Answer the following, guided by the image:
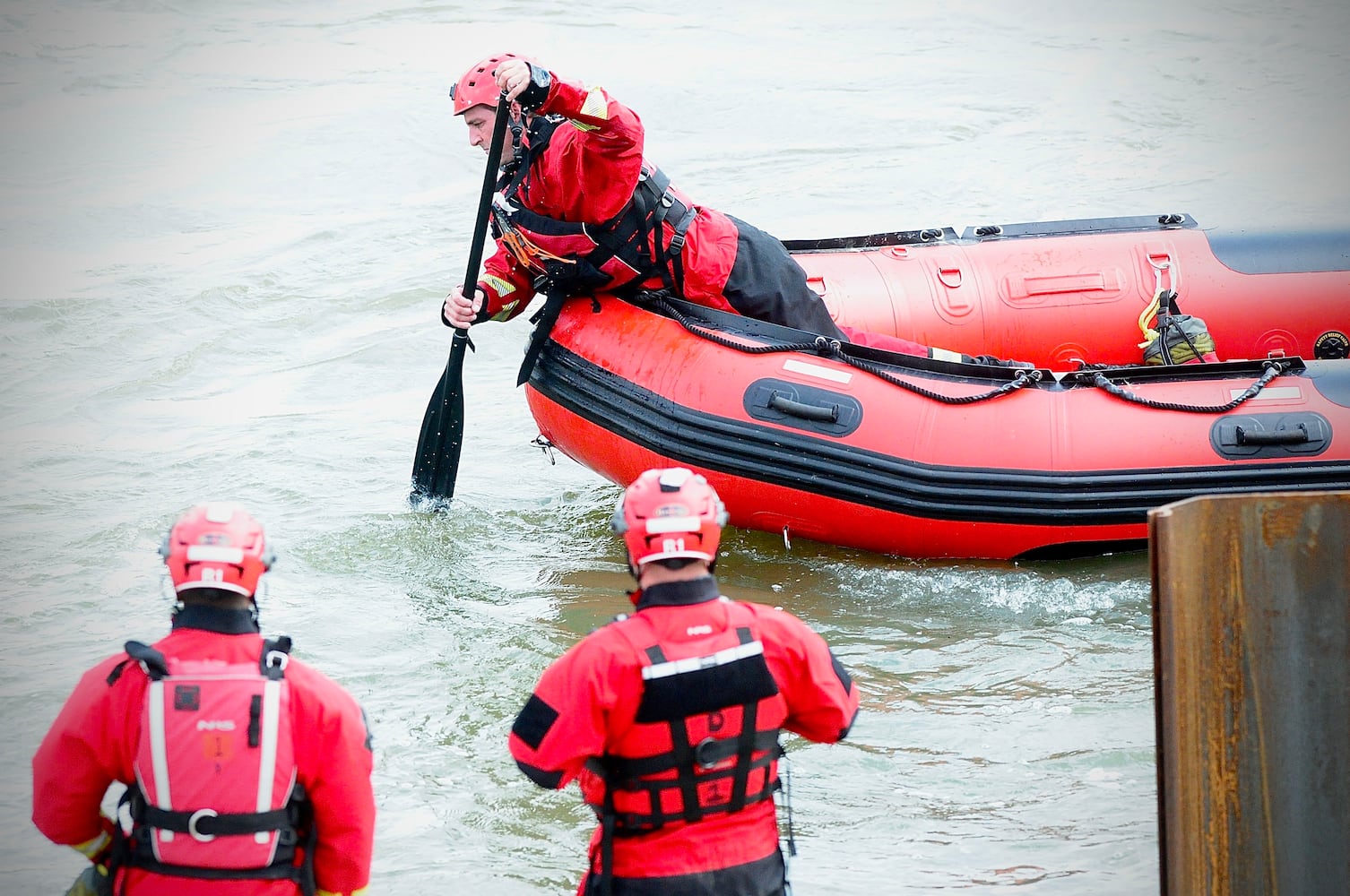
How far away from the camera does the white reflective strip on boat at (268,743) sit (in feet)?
6.42

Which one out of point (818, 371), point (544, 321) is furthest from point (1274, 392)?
point (544, 321)

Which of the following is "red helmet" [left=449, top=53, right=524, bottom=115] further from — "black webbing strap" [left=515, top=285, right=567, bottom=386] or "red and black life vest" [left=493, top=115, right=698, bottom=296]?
"black webbing strap" [left=515, top=285, right=567, bottom=386]

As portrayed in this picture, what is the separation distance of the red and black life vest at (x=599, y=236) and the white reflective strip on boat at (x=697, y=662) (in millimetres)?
2685

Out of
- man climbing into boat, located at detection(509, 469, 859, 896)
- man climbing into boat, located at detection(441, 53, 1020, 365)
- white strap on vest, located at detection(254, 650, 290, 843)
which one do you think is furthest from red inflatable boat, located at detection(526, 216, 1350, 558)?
white strap on vest, located at detection(254, 650, 290, 843)

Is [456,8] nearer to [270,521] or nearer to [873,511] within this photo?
[270,521]

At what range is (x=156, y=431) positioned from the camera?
6273 mm

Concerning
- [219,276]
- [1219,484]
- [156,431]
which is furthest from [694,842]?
[219,276]

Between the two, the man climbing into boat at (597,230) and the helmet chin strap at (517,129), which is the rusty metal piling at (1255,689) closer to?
the man climbing into boat at (597,230)

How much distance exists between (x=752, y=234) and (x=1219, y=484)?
1626 millimetres

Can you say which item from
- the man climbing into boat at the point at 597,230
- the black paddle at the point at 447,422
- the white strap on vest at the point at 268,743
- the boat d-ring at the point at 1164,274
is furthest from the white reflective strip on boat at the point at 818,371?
the white strap on vest at the point at 268,743

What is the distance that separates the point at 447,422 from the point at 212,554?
3.01 m

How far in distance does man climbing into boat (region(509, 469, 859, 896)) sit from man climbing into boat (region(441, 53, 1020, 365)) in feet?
7.86

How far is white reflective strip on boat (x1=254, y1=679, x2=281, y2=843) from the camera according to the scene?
1.96m

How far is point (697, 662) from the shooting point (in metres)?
2.03
